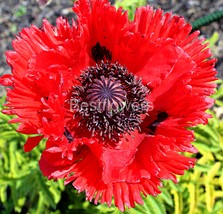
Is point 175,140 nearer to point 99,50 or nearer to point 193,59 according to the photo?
point 193,59

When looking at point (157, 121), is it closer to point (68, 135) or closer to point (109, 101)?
point (109, 101)

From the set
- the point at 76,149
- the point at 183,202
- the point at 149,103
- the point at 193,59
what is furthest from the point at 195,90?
the point at 183,202

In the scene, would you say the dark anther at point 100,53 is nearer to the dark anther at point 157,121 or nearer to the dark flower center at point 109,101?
the dark flower center at point 109,101

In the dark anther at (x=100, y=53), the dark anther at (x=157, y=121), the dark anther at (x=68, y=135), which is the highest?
the dark anther at (x=100, y=53)

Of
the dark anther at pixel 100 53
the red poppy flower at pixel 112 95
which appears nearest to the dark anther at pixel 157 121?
the red poppy flower at pixel 112 95

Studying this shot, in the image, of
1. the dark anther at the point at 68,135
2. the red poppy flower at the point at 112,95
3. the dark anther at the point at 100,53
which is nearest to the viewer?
the red poppy flower at the point at 112,95

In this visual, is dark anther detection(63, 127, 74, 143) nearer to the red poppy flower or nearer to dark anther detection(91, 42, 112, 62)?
the red poppy flower
